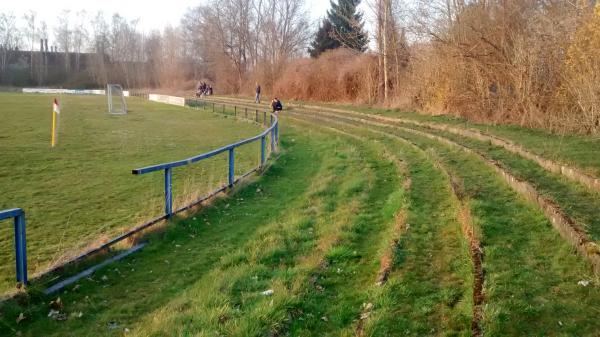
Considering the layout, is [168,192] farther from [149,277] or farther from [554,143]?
[554,143]

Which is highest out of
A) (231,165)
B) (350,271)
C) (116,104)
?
(116,104)

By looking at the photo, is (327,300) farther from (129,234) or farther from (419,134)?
(419,134)

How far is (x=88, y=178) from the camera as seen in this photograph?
495 inches

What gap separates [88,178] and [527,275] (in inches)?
414

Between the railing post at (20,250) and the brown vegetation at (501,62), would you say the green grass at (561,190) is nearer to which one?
the brown vegetation at (501,62)

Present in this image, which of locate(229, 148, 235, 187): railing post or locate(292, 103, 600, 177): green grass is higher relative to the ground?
locate(292, 103, 600, 177): green grass

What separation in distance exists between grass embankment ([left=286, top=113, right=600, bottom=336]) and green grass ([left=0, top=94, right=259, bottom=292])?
503 centimetres

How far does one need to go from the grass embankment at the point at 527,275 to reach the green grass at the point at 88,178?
5033 millimetres

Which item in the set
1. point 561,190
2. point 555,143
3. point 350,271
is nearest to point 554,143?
point 555,143

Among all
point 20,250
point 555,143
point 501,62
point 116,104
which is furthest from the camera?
point 116,104

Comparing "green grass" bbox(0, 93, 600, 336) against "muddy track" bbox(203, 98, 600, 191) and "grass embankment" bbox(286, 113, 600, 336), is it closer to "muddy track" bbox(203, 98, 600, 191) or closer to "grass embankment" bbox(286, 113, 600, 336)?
"grass embankment" bbox(286, 113, 600, 336)

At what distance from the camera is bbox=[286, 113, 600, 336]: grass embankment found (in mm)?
4227

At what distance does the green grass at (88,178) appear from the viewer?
26.0 feet

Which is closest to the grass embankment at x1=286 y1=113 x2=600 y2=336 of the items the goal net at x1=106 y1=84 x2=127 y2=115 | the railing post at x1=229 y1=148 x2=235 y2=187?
the railing post at x1=229 y1=148 x2=235 y2=187
